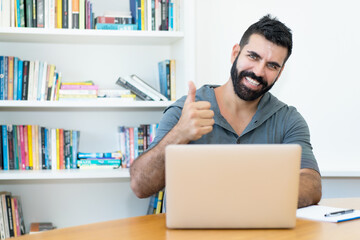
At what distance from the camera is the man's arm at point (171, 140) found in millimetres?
1503

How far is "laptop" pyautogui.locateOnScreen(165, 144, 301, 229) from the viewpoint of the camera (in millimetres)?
1111

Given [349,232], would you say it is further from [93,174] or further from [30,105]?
[30,105]

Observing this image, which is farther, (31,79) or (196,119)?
Answer: (31,79)

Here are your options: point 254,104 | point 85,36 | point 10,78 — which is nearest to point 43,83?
point 10,78

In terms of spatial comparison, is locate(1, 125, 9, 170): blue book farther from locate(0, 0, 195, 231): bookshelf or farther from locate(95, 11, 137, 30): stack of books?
locate(95, 11, 137, 30): stack of books

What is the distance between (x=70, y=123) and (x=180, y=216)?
6.28ft

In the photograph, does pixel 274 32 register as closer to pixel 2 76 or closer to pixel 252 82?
pixel 252 82

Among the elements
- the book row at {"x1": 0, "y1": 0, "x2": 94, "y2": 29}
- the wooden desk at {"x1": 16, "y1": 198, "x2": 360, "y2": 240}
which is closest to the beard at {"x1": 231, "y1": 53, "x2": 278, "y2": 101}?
the wooden desk at {"x1": 16, "y1": 198, "x2": 360, "y2": 240}

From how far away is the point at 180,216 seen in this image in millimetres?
1139

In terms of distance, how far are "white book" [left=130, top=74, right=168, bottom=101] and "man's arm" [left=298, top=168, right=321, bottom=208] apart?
1239 millimetres

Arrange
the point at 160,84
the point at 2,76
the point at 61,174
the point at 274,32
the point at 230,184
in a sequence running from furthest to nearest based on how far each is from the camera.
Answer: the point at 160,84 < the point at 2,76 < the point at 61,174 < the point at 274,32 < the point at 230,184

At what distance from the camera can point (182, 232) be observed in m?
1.14

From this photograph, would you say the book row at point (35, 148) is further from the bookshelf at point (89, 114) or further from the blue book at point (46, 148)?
the bookshelf at point (89, 114)

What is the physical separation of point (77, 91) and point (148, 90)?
0.40 meters
